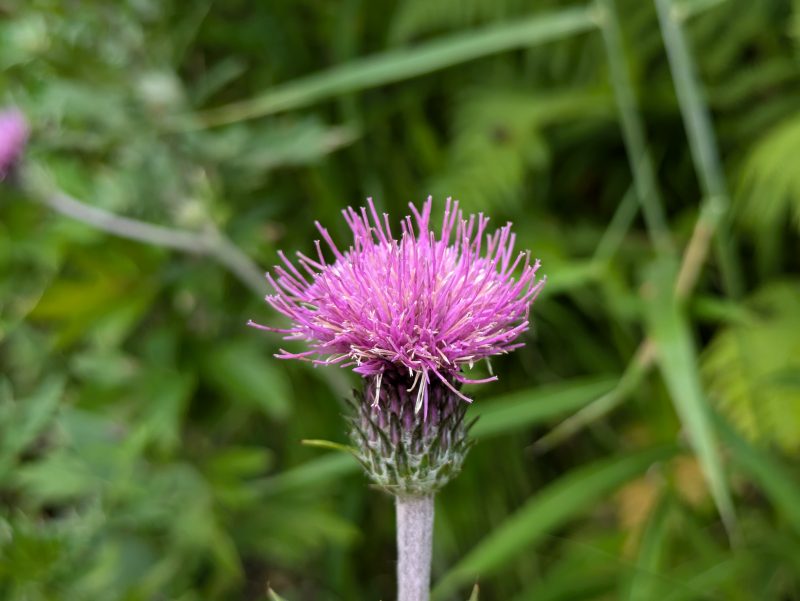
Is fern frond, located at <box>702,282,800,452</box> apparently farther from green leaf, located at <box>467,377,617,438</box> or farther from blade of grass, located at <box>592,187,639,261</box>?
green leaf, located at <box>467,377,617,438</box>

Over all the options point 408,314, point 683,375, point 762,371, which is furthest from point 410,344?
point 762,371

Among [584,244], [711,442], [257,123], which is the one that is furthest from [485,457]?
[257,123]

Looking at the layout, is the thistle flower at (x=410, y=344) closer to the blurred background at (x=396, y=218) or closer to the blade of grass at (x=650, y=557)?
the blurred background at (x=396, y=218)

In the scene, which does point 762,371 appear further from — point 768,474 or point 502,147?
point 502,147

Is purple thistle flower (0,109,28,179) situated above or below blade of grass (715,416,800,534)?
above

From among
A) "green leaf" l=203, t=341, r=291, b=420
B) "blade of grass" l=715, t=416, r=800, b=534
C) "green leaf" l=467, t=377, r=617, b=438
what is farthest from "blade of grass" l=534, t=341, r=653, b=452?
"green leaf" l=203, t=341, r=291, b=420

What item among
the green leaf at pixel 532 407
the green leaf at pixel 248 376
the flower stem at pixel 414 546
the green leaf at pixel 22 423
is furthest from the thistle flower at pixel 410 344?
the green leaf at pixel 248 376

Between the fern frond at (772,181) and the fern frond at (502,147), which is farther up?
the fern frond at (502,147)

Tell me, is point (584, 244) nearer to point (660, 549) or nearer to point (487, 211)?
point (487, 211)
